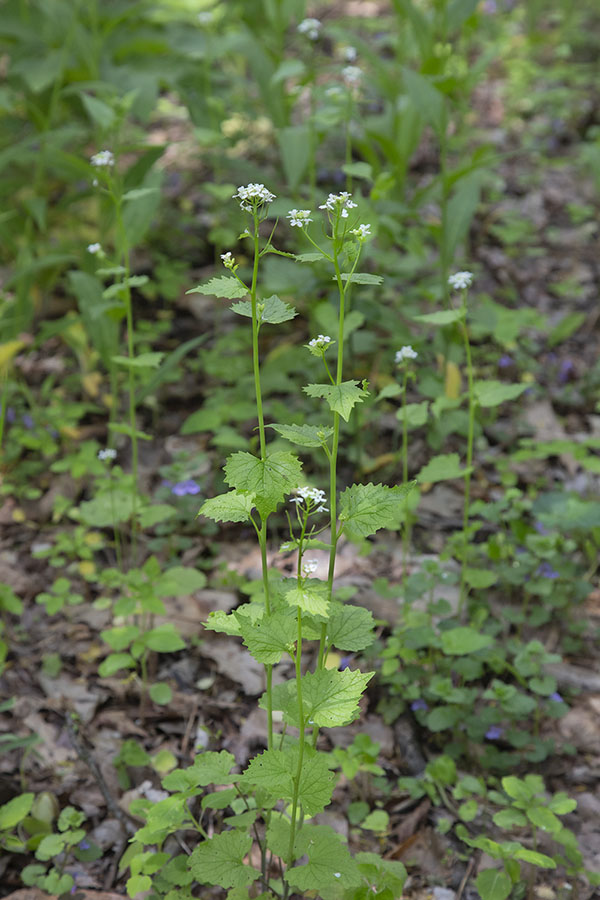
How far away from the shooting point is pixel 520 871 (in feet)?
5.78

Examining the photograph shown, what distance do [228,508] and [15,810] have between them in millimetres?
912

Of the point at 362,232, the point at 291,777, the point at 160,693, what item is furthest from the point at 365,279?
the point at 160,693

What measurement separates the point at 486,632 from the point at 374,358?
1418mm

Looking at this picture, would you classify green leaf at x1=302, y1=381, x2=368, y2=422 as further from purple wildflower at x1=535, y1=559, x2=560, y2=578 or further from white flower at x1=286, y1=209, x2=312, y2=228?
purple wildflower at x1=535, y1=559, x2=560, y2=578

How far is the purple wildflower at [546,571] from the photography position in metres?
2.26

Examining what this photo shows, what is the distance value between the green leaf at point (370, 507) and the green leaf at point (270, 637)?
0.65ft

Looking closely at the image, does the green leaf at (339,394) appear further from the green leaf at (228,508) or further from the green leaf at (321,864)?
the green leaf at (321,864)

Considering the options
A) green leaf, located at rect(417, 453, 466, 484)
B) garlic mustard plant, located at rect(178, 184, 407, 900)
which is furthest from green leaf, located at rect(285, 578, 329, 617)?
green leaf, located at rect(417, 453, 466, 484)

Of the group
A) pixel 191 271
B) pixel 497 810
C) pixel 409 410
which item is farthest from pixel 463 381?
pixel 497 810

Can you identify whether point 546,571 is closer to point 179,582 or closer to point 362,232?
point 179,582

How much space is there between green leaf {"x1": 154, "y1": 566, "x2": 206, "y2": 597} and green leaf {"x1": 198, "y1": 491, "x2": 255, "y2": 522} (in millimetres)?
787

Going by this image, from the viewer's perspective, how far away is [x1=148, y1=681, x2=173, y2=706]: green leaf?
2035mm

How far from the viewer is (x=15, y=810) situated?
1721mm

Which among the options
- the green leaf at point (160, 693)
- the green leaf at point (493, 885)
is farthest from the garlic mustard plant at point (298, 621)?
the green leaf at point (160, 693)
